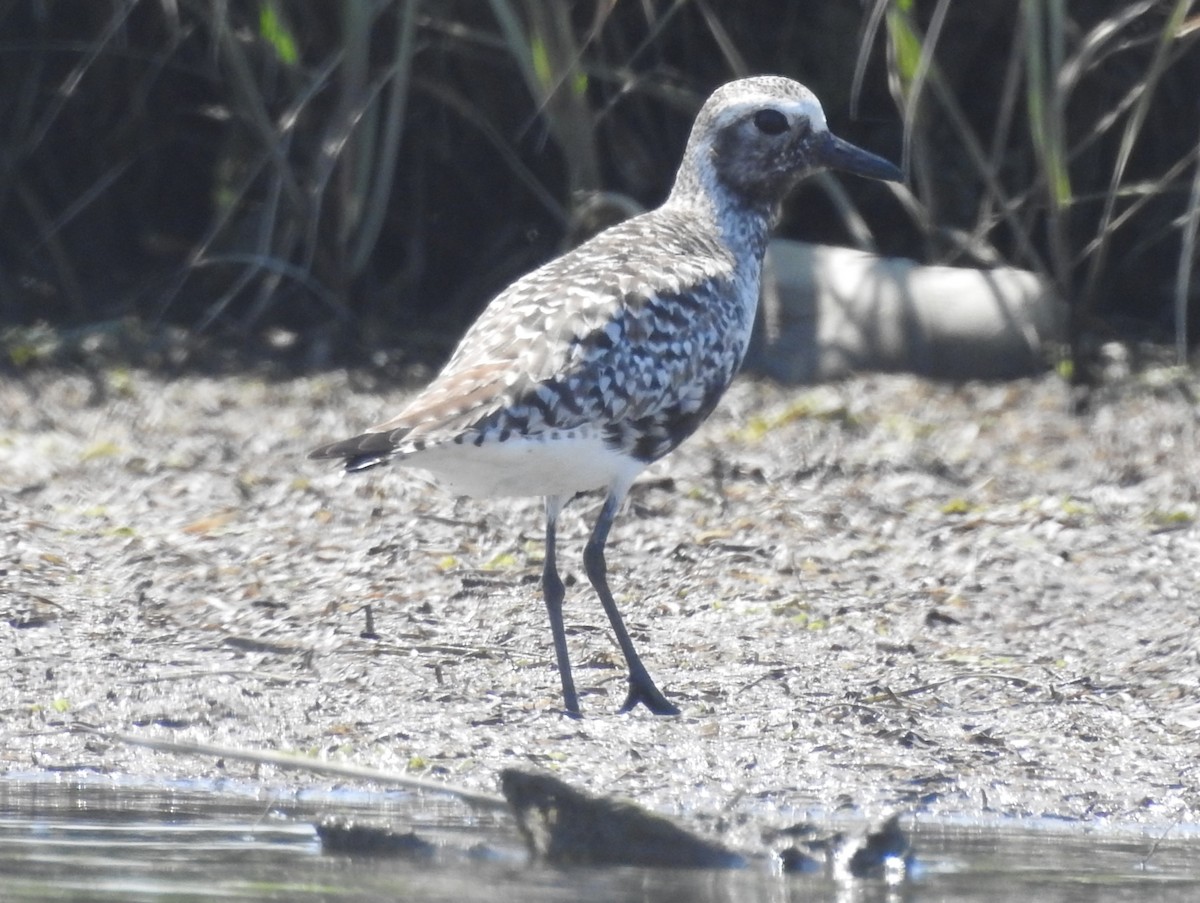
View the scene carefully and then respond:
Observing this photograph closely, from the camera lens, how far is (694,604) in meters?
6.70

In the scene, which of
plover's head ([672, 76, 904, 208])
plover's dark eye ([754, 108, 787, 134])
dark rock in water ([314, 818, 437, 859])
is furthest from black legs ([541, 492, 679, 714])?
→ plover's dark eye ([754, 108, 787, 134])

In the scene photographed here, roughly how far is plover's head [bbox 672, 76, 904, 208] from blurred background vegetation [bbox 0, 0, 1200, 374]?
1949 mm

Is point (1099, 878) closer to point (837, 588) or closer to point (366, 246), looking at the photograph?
point (837, 588)

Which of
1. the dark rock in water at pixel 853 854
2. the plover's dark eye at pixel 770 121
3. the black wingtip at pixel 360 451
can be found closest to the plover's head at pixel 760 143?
the plover's dark eye at pixel 770 121

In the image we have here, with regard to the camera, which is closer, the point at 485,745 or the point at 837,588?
the point at 485,745

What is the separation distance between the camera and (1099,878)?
427cm

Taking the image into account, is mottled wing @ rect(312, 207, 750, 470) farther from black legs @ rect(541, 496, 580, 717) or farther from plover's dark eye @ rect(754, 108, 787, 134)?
plover's dark eye @ rect(754, 108, 787, 134)

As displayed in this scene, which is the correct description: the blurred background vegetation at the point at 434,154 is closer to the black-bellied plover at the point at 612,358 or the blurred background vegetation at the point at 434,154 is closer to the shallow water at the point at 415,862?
the black-bellied plover at the point at 612,358

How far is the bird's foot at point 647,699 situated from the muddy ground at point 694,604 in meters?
0.05

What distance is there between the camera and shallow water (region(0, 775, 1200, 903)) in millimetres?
4070

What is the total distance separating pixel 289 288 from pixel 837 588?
499 centimetres

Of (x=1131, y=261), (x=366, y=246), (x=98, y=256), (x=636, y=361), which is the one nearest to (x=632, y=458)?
(x=636, y=361)

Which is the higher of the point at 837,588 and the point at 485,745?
the point at 837,588

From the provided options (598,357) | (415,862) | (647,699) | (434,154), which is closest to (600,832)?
(415,862)
